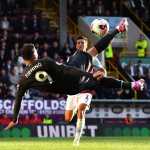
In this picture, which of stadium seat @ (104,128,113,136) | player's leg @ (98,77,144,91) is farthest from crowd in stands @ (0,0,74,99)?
player's leg @ (98,77,144,91)

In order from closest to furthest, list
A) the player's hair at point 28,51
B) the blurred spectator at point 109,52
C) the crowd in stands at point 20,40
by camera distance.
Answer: the player's hair at point 28,51, the crowd in stands at point 20,40, the blurred spectator at point 109,52

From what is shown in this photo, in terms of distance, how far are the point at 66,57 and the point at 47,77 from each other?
14.9m

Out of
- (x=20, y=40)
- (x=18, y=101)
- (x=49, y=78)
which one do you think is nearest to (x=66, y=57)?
(x=20, y=40)

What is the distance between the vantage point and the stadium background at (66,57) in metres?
26.0

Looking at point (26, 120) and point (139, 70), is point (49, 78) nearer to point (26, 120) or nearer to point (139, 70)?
point (26, 120)

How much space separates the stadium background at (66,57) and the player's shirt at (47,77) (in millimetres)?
9378

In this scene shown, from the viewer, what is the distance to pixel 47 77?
1596 cm

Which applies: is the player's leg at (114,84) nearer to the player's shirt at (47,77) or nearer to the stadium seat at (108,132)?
the player's shirt at (47,77)

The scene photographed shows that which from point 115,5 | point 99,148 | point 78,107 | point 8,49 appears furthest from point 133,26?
point 99,148

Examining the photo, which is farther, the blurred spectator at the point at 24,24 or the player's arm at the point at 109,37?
the blurred spectator at the point at 24,24

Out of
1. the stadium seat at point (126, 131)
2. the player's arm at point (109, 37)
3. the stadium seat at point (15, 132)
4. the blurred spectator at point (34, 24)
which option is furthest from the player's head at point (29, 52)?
the blurred spectator at point (34, 24)

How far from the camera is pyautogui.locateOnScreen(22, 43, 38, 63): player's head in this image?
1541 cm

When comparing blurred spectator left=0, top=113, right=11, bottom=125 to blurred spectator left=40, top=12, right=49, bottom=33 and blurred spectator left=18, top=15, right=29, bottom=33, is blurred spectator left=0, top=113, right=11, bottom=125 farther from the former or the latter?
blurred spectator left=40, top=12, right=49, bottom=33

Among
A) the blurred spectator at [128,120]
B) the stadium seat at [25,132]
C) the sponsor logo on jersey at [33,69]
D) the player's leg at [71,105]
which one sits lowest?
the stadium seat at [25,132]
